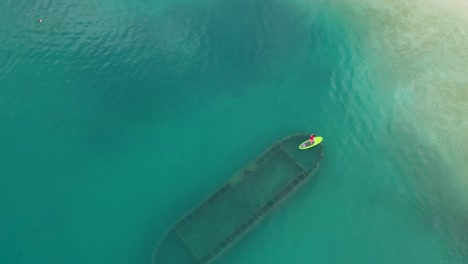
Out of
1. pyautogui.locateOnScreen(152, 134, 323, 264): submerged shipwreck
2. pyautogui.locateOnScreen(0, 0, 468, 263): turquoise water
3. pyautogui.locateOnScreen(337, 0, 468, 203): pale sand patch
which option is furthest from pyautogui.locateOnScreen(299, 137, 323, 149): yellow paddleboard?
pyautogui.locateOnScreen(337, 0, 468, 203): pale sand patch

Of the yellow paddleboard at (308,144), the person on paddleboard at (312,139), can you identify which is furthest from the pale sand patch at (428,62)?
the person on paddleboard at (312,139)

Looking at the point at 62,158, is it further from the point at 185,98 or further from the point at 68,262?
the point at 185,98

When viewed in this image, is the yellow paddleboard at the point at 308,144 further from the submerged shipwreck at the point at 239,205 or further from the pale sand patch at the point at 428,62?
the pale sand patch at the point at 428,62

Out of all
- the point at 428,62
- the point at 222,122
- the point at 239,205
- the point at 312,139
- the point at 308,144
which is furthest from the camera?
the point at 428,62

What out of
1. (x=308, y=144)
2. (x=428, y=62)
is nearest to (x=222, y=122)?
(x=308, y=144)

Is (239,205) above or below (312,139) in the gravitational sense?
below

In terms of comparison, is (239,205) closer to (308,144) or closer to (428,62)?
(308,144)
